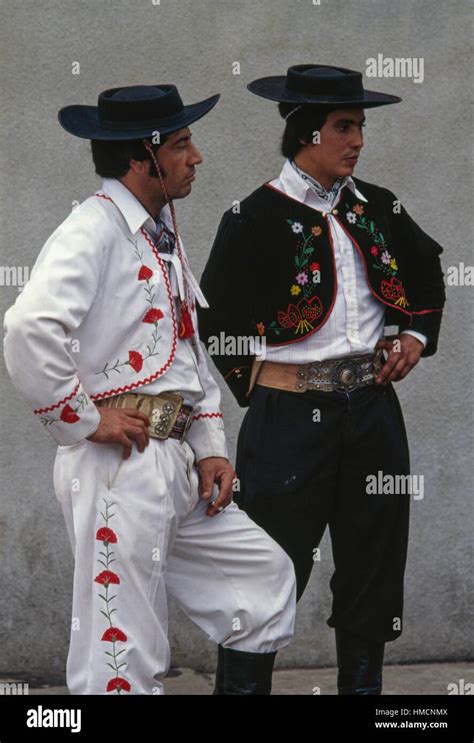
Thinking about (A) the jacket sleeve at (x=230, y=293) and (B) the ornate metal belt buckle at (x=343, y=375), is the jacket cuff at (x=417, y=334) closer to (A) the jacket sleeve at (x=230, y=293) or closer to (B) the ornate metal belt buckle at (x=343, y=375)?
(B) the ornate metal belt buckle at (x=343, y=375)

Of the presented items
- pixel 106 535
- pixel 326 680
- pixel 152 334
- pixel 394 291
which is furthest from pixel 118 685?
pixel 326 680

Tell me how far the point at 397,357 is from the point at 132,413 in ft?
3.76

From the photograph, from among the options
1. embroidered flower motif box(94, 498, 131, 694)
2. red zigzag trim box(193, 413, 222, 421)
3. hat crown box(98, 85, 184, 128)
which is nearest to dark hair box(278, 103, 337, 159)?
hat crown box(98, 85, 184, 128)

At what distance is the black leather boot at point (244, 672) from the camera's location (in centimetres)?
429

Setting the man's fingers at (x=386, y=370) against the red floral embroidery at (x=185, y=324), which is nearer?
the red floral embroidery at (x=185, y=324)

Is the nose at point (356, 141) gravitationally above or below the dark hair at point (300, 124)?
below

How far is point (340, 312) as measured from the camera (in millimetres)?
4680

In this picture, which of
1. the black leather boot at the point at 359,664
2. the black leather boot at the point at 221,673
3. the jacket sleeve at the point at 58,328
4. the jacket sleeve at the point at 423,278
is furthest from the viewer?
the jacket sleeve at the point at 423,278

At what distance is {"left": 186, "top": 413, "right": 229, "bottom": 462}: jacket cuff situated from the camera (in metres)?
4.26

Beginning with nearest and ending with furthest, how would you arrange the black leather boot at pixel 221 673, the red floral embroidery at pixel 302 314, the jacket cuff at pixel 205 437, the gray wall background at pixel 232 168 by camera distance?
the jacket cuff at pixel 205 437 < the black leather boot at pixel 221 673 < the red floral embroidery at pixel 302 314 < the gray wall background at pixel 232 168

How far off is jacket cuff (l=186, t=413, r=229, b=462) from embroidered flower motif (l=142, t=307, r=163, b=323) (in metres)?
0.39

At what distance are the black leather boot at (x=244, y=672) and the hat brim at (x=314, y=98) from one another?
166cm

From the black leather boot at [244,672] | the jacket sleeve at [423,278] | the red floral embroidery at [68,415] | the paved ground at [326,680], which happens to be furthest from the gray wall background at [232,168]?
the red floral embroidery at [68,415]

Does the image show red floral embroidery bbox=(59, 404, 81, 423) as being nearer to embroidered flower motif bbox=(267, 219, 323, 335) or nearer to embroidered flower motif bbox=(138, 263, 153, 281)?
embroidered flower motif bbox=(138, 263, 153, 281)
